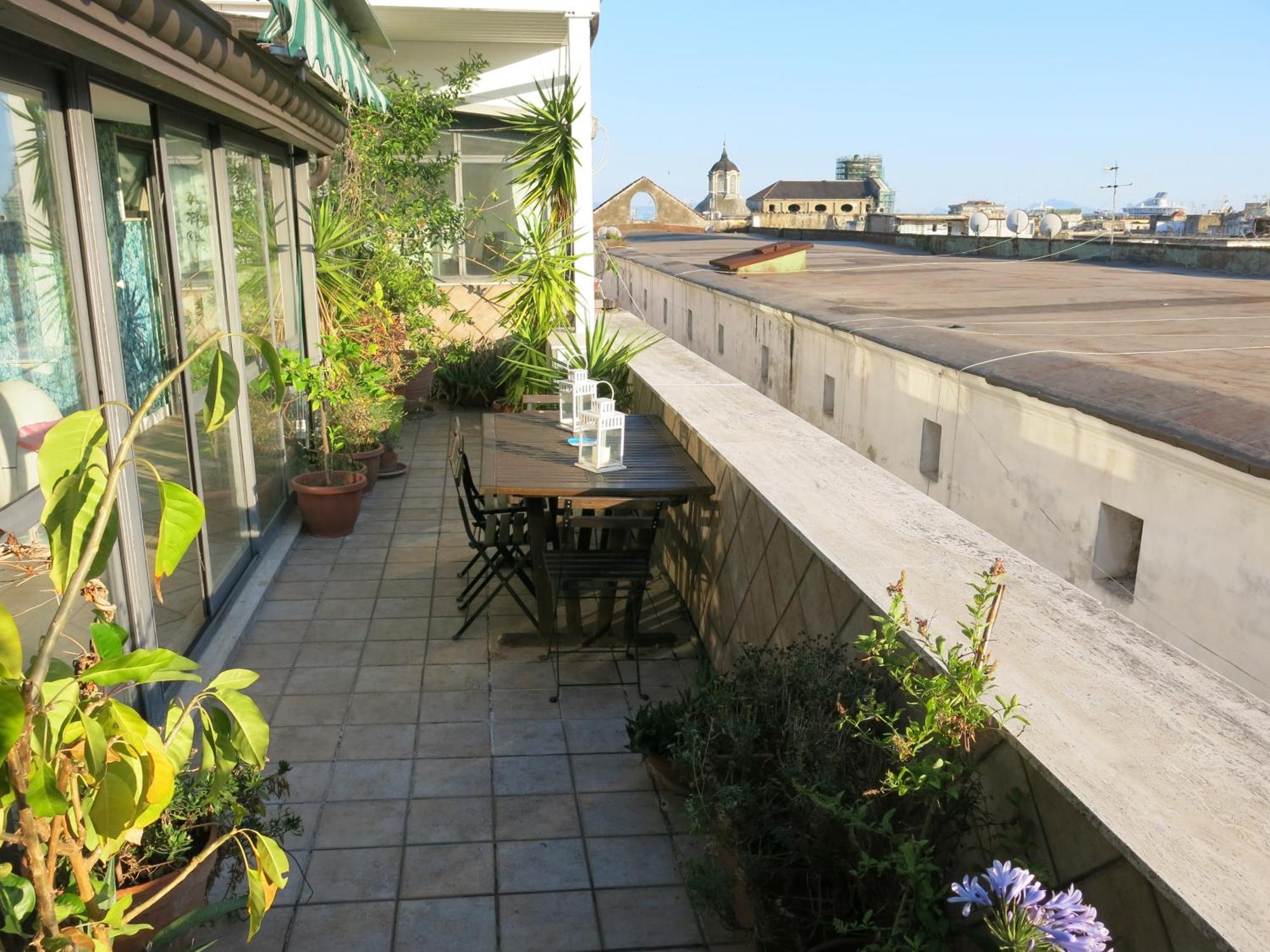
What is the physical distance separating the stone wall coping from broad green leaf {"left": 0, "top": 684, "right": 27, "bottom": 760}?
1540 millimetres

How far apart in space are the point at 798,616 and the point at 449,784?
1.28 m

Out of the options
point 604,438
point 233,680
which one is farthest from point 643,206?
point 233,680

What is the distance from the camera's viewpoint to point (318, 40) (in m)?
4.37

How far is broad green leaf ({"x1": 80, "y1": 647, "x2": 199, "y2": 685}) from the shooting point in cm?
161

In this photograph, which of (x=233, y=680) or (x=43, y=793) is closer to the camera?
(x=43, y=793)

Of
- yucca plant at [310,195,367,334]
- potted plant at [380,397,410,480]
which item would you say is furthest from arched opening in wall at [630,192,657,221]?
potted plant at [380,397,410,480]

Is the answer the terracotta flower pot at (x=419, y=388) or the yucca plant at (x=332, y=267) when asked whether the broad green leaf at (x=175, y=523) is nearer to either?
the yucca plant at (x=332, y=267)

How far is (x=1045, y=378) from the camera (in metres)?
7.87

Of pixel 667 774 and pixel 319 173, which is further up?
pixel 319 173

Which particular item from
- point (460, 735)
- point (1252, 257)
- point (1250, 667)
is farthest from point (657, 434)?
point (1252, 257)

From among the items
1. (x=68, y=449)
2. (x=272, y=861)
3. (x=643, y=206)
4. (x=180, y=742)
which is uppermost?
(x=643, y=206)

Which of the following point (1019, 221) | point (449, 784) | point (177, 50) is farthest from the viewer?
point (1019, 221)

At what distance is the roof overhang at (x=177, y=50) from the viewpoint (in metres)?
2.36

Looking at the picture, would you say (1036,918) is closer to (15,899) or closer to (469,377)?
(15,899)
